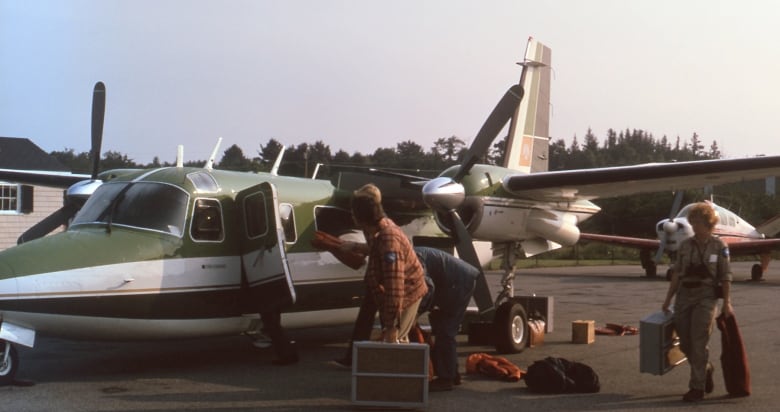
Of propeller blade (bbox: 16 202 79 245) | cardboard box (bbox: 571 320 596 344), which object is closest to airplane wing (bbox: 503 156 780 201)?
cardboard box (bbox: 571 320 596 344)

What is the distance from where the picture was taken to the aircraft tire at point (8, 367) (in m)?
8.57

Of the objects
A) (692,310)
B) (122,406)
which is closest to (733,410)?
(692,310)

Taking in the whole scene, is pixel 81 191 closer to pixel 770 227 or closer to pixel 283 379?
pixel 283 379

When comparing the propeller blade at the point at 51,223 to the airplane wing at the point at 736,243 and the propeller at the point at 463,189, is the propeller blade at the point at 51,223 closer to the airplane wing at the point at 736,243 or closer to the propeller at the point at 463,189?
the propeller at the point at 463,189

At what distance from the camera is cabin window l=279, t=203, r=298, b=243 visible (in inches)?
427

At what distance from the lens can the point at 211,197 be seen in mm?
10242

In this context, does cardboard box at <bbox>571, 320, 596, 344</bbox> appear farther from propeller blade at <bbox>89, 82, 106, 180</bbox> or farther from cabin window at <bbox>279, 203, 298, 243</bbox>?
propeller blade at <bbox>89, 82, 106, 180</bbox>

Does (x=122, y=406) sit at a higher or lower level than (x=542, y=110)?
lower

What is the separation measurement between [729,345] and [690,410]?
90 cm

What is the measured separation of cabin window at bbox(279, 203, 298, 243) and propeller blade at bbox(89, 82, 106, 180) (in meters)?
3.09

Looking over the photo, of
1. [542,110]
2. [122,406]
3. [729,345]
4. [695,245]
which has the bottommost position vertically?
[122,406]

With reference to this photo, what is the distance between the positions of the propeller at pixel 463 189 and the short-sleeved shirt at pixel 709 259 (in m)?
3.17

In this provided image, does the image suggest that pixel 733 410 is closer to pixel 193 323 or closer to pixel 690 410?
pixel 690 410

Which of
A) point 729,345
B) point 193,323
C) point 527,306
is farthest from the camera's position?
point 527,306
